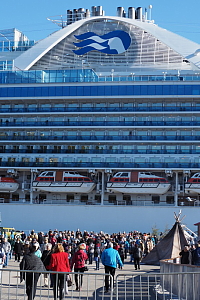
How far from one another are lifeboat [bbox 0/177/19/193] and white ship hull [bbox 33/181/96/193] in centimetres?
223

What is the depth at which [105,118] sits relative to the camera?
4975cm

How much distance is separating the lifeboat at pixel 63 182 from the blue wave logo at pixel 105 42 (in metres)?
11.6

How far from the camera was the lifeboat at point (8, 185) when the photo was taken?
4875cm

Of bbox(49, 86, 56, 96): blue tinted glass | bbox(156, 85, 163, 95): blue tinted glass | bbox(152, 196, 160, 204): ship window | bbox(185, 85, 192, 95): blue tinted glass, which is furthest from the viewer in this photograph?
bbox(49, 86, 56, 96): blue tinted glass

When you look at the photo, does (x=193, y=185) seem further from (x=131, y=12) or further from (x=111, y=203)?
(x=131, y=12)

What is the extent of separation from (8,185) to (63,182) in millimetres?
4629

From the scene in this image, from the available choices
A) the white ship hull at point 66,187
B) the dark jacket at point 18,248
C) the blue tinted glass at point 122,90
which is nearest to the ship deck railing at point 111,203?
the white ship hull at point 66,187

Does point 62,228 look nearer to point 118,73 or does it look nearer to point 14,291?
point 118,73

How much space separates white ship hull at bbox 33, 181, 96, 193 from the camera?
156ft

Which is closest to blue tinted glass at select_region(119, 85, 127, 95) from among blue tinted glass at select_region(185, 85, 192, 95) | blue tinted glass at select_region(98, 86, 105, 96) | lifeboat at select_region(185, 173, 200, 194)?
blue tinted glass at select_region(98, 86, 105, 96)

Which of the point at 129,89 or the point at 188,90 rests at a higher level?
the point at 129,89

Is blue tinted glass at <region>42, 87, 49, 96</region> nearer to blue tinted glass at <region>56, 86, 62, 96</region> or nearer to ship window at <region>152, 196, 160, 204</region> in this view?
blue tinted glass at <region>56, 86, 62, 96</region>

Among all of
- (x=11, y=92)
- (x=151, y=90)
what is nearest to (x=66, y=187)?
(x=11, y=92)

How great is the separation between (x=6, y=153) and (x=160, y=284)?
122 feet
